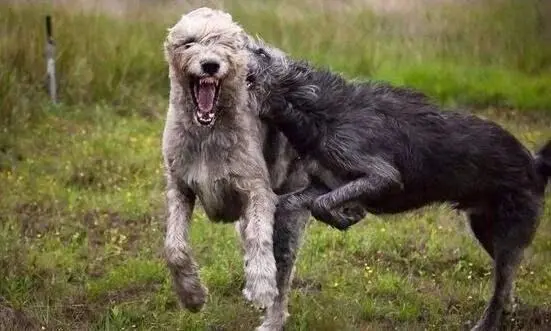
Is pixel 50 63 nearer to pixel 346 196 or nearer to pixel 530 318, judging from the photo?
pixel 346 196

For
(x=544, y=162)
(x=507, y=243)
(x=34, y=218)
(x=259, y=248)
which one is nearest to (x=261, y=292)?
(x=259, y=248)

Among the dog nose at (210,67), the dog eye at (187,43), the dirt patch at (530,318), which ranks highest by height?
the dog eye at (187,43)

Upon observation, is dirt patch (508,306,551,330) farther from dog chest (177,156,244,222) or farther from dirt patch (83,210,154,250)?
dirt patch (83,210,154,250)

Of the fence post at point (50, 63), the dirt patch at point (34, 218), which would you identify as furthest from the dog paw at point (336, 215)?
the fence post at point (50, 63)

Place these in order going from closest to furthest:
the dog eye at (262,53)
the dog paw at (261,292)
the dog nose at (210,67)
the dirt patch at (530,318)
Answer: the dog paw at (261,292) < the dog nose at (210,67) < the dog eye at (262,53) < the dirt patch at (530,318)

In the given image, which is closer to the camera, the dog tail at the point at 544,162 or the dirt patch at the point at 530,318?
the dog tail at the point at 544,162

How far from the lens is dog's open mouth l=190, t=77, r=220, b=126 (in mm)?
5422

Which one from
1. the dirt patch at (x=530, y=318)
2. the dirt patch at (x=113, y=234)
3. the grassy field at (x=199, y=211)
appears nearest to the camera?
the dirt patch at (x=530, y=318)

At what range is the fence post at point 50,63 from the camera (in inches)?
468

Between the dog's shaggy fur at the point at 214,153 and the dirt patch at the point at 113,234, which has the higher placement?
the dog's shaggy fur at the point at 214,153

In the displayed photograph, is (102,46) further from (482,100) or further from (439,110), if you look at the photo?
(439,110)

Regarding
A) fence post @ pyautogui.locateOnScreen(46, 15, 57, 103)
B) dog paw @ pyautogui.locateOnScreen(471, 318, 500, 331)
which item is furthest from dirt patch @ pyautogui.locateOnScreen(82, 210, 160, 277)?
fence post @ pyautogui.locateOnScreen(46, 15, 57, 103)

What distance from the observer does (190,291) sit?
17.9 feet

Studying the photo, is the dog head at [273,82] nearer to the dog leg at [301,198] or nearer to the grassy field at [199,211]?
the dog leg at [301,198]
